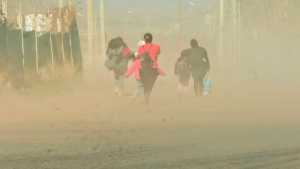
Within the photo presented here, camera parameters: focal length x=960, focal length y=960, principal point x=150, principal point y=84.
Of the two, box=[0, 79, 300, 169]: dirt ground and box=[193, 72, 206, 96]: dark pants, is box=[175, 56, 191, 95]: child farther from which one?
box=[0, 79, 300, 169]: dirt ground

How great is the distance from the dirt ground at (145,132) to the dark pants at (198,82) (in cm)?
36

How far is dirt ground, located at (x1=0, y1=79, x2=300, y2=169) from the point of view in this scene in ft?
39.3

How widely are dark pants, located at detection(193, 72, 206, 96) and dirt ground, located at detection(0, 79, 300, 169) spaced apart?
0.36 metres

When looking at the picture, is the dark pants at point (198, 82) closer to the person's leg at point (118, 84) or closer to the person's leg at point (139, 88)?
the person's leg at point (118, 84)

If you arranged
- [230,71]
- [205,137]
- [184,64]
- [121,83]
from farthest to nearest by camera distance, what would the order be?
[230,71], [121,83], [184,64], [205,137]

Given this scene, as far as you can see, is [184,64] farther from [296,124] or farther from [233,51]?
[233,51]

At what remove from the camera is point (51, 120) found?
741 inches

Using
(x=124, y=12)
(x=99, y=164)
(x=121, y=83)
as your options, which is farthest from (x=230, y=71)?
(x=124, y=12)

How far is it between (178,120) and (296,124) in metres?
2.30

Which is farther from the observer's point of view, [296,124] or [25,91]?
[25,91]

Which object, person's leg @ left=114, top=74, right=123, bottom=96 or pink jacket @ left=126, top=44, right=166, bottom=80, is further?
person's leg @ left=114, top=74, right=123, bottom=96

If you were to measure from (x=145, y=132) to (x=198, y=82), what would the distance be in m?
10.7

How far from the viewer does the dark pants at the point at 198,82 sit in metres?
26.1

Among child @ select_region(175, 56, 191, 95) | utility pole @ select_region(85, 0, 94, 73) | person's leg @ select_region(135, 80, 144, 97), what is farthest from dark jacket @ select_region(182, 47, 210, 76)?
utility pole @ select_region(85, 0, 94, 73)
